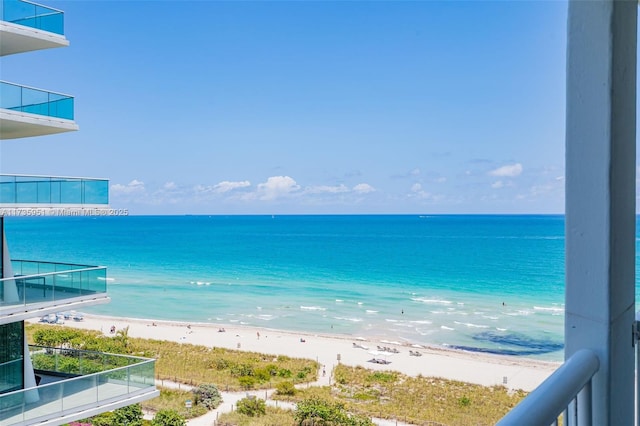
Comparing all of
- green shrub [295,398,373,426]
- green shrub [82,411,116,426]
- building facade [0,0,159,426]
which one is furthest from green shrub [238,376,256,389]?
building facade [0,0,159,426]

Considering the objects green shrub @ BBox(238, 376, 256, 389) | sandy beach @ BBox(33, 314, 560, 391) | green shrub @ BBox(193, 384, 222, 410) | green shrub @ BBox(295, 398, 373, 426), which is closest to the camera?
green shrub @ BBox(295, 398, 373, 426)

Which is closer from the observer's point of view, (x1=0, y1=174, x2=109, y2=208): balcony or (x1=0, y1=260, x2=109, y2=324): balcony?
(x1=0, y1=260, x2=109, y2=324): balcony

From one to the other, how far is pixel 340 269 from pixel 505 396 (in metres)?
29.2

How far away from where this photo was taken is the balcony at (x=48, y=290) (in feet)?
22.5

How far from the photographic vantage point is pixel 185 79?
6644cm

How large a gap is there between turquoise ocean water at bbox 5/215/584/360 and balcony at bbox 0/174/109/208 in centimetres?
1602

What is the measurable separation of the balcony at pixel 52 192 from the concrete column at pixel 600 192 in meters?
7.26

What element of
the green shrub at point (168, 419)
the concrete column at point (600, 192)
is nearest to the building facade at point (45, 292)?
the green shrub at point (168, 419)

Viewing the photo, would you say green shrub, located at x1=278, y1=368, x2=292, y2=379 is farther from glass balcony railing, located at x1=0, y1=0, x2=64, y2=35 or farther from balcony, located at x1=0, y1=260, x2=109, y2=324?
glass balcony railing, located at x1=0, y1=0, x2=64, y2=35

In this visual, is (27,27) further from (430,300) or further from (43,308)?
(430,300)

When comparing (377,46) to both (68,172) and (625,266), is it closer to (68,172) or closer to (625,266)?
(68,172)

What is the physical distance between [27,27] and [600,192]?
8624 millimetres

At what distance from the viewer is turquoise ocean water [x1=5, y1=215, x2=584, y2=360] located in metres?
24.6

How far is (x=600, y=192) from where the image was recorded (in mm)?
1109
